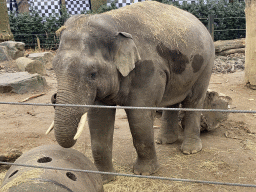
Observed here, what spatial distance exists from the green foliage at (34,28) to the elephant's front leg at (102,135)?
29.6 feet

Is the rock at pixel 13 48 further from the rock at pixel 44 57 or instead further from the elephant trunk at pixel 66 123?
the elephant trunk at pixel 66 123

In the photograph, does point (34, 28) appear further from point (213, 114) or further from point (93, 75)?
point (93, 75)

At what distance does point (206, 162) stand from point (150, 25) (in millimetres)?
1681

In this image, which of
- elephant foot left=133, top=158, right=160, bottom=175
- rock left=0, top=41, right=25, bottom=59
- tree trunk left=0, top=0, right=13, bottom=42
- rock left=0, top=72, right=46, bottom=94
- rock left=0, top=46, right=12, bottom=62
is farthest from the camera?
tree trunk left=0, top=0, right=13, bottom=42

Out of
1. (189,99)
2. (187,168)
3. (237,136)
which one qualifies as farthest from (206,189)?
(237,136)

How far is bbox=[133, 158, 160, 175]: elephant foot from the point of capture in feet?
10.5

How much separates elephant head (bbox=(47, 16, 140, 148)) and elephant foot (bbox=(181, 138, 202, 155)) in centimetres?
153

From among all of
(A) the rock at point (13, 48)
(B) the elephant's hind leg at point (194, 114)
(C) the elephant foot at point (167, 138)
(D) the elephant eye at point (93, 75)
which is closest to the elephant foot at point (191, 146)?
(B) the elephant's hind leg at point (194, 114)

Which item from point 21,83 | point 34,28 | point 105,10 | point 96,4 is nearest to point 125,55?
point 21,83

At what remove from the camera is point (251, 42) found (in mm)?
6254

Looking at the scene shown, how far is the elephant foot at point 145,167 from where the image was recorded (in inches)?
126

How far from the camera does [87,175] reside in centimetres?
234

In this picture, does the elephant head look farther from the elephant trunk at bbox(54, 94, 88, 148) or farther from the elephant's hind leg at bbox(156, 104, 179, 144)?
the elephant's hind leg at bbox(156, 104, 179, 144)

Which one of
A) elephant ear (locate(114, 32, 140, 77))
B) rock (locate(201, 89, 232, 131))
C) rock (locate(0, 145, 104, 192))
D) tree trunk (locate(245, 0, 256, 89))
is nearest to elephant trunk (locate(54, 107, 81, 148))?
rock (locate(0, 145, 104, 192))
